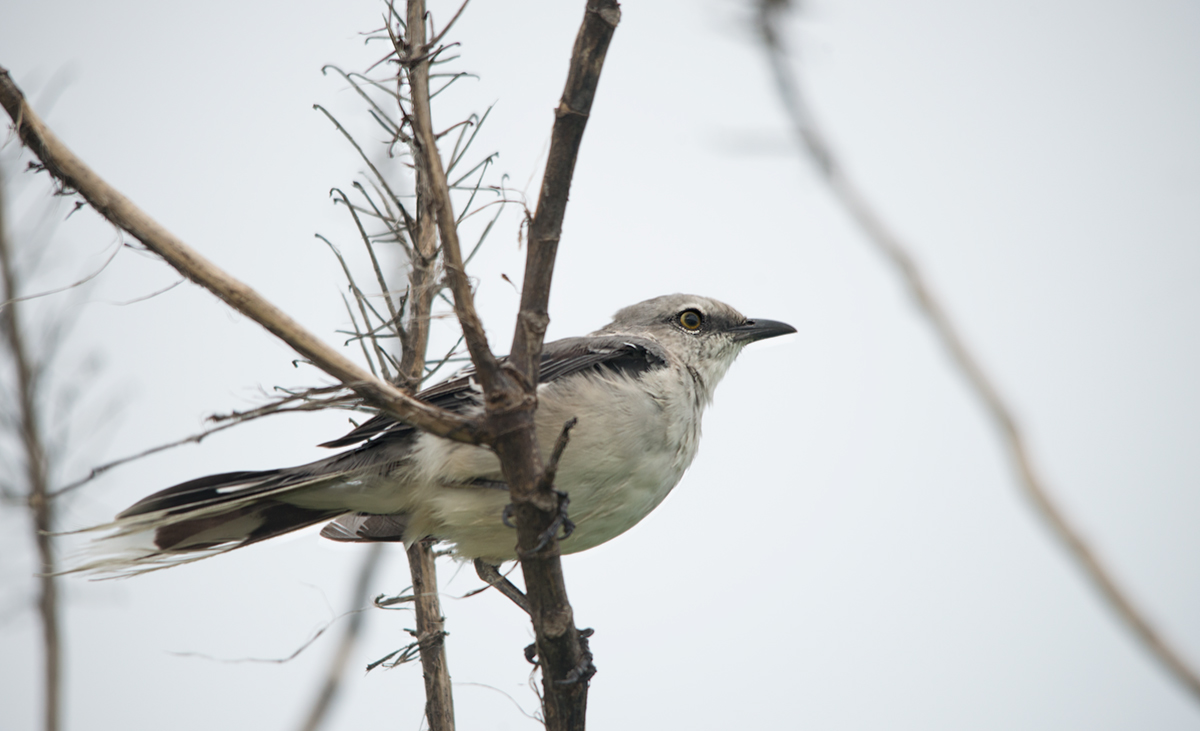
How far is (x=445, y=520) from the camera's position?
A: 13.7 ft

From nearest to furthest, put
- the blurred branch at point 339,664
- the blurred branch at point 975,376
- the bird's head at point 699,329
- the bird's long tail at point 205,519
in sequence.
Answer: the blurred branch at point 975,376, the bird's long tail at point 205,519, the blurred branch at point 339,664, the bird's head at point 699,329

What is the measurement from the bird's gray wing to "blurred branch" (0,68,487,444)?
126cm

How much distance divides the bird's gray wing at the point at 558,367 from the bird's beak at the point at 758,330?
90 cm

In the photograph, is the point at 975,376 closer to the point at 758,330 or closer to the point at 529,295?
the point at 529,295

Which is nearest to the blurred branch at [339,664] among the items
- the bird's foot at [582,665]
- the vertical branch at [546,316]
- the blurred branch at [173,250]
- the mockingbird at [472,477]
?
the mockingbird at [472,477]

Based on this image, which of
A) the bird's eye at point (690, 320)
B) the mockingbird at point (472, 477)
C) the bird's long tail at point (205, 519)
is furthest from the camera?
the bird's eye at point (690, 320)

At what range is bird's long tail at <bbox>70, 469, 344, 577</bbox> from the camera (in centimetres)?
321

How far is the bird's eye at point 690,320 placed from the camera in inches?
222

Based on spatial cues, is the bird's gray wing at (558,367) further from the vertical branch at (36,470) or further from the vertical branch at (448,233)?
the vertical branch at (36,470)

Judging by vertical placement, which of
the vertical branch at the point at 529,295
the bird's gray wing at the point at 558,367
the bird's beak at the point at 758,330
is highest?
the bird's beak at the point at 758,330

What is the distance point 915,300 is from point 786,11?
4.04ft

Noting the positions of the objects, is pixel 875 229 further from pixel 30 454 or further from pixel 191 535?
pixel 30 454

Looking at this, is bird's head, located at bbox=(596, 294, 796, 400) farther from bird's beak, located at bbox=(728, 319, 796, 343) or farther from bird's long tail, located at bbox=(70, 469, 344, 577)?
bird's long tail, located at bbox=(70, 469, 344, 577)

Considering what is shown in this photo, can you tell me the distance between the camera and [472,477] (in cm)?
404
